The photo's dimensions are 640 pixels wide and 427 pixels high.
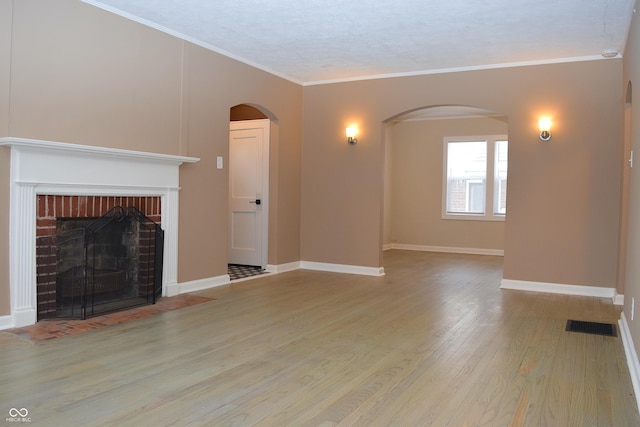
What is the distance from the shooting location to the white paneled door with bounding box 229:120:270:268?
6.75m

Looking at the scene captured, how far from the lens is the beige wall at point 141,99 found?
374 cm

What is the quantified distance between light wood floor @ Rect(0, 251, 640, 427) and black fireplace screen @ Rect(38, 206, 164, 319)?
1.69ft

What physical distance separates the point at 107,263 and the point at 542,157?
4664mm

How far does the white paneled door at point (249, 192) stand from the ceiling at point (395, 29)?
1.15 meters

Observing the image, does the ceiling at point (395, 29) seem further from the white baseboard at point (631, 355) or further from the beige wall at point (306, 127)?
the white baseboard at point (631, 355)

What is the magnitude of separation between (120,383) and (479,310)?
3.23 m

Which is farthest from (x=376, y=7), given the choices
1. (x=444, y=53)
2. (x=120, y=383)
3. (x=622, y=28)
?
(x=120, y=383)

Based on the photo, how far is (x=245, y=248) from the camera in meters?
6.99

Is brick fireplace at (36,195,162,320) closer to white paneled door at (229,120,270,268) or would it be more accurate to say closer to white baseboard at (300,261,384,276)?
white paneled door at (229,120,270,268)

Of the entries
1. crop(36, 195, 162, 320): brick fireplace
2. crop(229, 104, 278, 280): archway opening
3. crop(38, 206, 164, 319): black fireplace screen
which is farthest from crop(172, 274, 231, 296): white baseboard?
crop(36, 195, 162, 320): brick fireplace

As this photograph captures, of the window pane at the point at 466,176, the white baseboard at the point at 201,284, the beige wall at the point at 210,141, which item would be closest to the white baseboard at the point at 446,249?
the window pane at the point at 466,176

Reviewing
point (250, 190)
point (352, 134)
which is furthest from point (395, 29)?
point (250, 190)

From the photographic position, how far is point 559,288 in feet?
18.4

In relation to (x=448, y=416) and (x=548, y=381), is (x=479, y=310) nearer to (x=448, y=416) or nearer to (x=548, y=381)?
(x=548, y=381)
